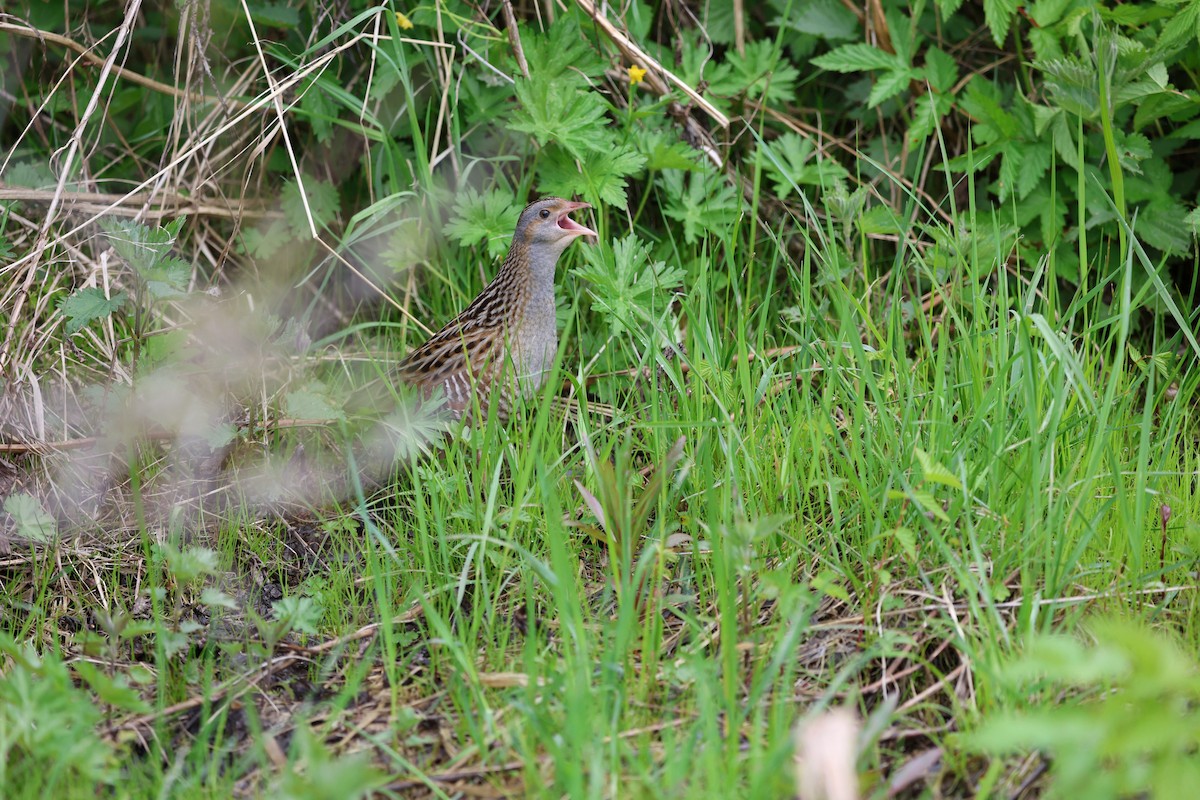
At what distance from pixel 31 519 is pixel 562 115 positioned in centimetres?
209

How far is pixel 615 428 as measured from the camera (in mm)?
3355

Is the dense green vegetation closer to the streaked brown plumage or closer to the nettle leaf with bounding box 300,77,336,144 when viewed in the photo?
the nettle leaf with bounding box 300,77,336,144

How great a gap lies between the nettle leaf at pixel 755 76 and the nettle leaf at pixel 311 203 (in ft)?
4.90

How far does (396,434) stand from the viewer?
3.45 meters

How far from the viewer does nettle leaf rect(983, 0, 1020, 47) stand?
3.95m

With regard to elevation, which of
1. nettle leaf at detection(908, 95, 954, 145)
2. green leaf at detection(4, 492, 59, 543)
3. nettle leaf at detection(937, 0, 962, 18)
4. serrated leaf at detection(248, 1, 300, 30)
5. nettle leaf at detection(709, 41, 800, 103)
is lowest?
green leaf at detection(4, 492, 59, 543)

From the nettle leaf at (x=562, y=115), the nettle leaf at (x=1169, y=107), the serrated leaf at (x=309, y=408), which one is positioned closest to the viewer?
the serrated leaf at (x=309, y=408)

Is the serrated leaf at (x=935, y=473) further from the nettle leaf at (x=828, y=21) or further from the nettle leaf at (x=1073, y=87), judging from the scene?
the nettle leaf at (x=828, y=21)

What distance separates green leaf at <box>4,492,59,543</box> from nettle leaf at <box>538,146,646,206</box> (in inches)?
76.7

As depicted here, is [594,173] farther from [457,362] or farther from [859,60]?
[859,60]

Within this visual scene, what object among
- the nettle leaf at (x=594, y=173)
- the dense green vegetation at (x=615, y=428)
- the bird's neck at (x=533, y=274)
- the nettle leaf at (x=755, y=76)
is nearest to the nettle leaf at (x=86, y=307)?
the dense green vegetation at (x=615, y=428)

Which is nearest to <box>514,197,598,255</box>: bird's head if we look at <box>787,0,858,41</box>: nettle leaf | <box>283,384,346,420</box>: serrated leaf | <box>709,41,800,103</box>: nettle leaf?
<box>709,41,800,103</box>: nettle leaf

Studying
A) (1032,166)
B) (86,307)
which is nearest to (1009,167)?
(1032,166)

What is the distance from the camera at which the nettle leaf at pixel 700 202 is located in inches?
168
